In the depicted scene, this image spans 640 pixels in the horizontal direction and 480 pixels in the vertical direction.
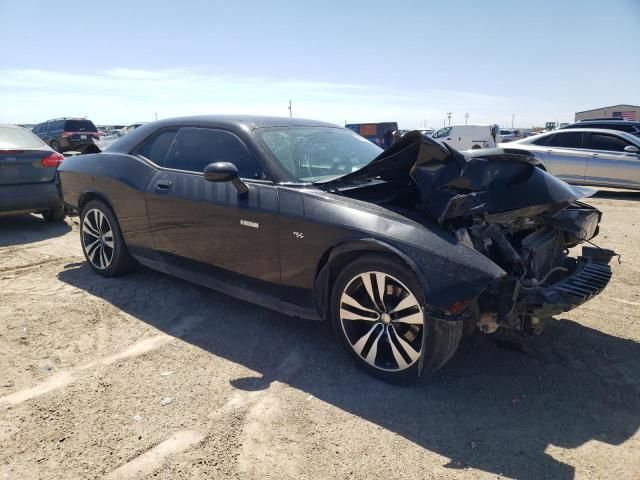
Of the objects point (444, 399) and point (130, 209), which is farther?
point (130, 209)

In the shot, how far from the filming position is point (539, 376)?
10.2ft

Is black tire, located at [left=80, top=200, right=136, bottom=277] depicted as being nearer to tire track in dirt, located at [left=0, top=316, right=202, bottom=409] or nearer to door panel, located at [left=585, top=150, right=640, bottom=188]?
tire track in dirt, located at [left=0, top=316, right=202, bottom=409]

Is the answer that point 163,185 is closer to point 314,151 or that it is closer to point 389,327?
point 314,151

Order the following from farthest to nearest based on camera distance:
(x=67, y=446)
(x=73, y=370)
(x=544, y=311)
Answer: (x=73, y=370) → (x=544, y=311) → (x=67, y=446)

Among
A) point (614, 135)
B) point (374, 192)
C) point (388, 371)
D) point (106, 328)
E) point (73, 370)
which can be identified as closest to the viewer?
point (388, 371)

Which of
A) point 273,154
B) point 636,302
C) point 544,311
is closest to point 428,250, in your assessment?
point 544,311

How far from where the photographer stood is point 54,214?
7547mm

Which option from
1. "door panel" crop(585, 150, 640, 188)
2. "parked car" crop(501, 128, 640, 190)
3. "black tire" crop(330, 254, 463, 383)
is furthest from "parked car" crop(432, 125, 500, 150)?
"black tire" crop(330, 254, 463, 383)

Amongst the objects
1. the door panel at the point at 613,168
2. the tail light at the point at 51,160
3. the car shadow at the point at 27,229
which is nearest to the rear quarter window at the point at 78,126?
the car shadow at the point at 27,229

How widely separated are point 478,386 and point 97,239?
3875mm

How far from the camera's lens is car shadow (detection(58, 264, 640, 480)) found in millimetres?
2486

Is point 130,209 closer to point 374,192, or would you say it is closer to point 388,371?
point 374,192

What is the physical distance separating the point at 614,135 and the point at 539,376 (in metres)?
9.73

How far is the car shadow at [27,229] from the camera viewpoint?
662cm
